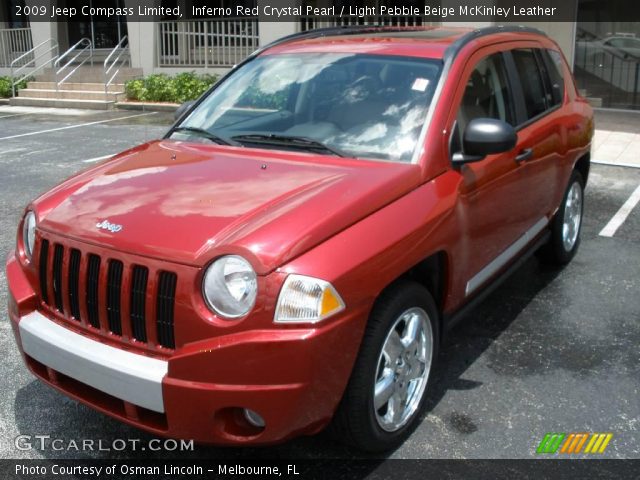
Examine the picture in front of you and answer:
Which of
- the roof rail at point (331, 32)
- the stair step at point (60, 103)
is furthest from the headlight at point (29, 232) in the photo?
the stair step at point (60, 103)

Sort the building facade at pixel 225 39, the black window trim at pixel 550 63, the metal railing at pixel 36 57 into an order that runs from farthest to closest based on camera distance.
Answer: the metal railing at pixel 36 57 < the building facade at pixel 225 39 < the black window trim at pixel 550 63

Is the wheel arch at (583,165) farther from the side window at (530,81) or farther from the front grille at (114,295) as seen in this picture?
the front grille at (114,295)

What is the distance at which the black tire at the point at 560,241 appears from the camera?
17.3ft

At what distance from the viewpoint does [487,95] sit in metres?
4.11

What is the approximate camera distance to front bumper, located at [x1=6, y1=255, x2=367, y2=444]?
2.58 meters

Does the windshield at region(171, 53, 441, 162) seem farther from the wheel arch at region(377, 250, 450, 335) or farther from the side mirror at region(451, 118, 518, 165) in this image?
the wheel arch at region(377, 250, 450, 335)

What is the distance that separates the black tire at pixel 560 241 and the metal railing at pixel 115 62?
1413 centimetres

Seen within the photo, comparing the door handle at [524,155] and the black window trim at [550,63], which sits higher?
the black window trim at [550,63]

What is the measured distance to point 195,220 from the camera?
9.49 feet

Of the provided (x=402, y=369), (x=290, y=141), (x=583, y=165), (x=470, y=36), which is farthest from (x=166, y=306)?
(x=583, y=165)

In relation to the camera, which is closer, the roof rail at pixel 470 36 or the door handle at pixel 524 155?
the roof rail at pixel 470 36

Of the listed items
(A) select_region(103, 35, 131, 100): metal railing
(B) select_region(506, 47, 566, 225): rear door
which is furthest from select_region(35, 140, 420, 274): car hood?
(A) select_region(103, 35, 131, 100): metal railing

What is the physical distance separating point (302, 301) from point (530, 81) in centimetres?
290

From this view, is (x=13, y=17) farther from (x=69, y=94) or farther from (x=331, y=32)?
(x=331, y=32)
